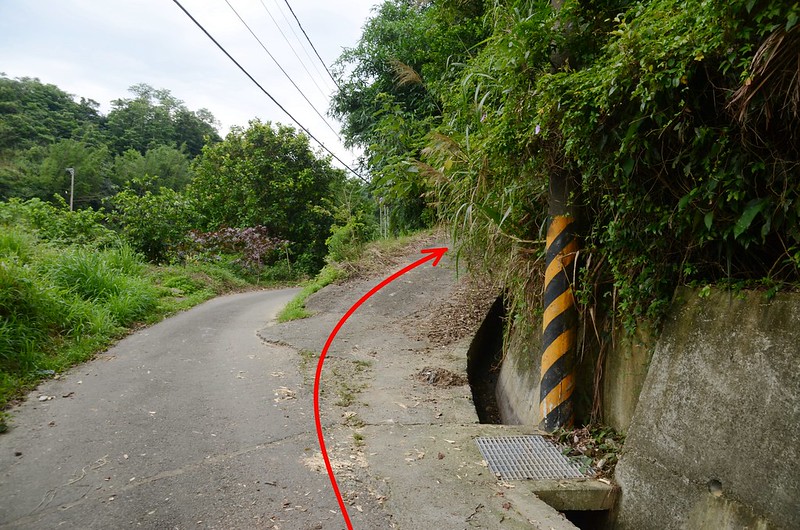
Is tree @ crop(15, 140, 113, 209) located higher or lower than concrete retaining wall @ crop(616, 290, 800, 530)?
higher

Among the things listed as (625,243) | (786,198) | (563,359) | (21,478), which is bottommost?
(21,478)

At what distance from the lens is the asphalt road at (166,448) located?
2457 mm

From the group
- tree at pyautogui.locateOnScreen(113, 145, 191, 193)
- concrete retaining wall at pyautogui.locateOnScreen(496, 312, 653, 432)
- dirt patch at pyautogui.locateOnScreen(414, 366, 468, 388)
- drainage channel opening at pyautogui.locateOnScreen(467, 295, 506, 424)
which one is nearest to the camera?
concrete retaining wall at pyautogui.locateOnScreen(496, 312, 653, 432)

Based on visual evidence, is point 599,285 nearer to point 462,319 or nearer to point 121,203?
point 462,319

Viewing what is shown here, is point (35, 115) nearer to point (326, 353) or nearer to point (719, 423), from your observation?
point (326, 353)

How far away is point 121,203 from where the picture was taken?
13.9 meters

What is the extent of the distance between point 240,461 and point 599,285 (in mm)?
2854

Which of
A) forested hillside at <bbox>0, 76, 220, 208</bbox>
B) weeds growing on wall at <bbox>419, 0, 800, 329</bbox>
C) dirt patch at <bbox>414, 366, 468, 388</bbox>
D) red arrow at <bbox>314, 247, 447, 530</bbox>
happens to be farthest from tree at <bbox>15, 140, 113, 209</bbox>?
weeds growing on wall at <bbox>419, 0, 800, 329</bbox>

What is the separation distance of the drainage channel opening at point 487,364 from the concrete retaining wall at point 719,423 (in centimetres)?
255

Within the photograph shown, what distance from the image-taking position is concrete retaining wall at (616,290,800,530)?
1.87 metres

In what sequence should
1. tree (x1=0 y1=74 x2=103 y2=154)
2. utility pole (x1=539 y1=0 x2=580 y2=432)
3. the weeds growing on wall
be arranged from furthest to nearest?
tree (x1=0 y1=74 x2=103 y2=154) → utility pole (x1=539 y1=0 x2=580 y2=432) → the weeds growing on wall

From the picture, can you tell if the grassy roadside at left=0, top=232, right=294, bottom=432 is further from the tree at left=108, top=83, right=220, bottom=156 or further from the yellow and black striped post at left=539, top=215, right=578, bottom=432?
the tree at left=108, top=83, right=220, bottom=156

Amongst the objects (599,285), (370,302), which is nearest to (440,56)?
(370,302)

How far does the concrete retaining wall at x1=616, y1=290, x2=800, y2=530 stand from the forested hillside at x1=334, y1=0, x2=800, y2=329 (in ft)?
0.59
